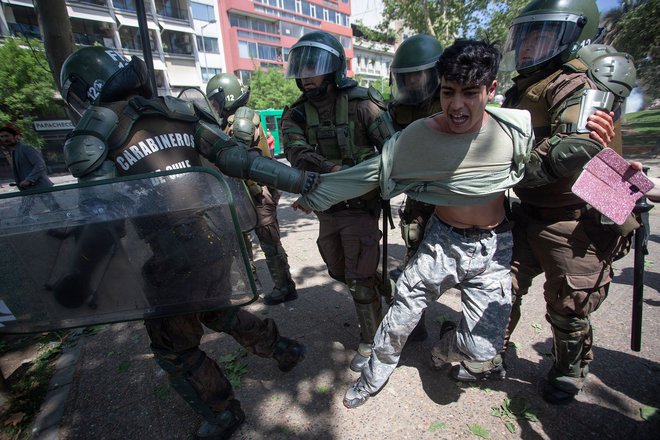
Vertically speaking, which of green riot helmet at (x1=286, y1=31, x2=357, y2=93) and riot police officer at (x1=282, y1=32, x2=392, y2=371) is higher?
green riot helmet at (x1=286, y1=31, x2=357, y2=93)

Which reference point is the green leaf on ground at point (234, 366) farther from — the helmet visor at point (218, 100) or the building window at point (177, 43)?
the building window at point (177, 43)

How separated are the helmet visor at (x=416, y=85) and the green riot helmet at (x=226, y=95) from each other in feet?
8.85

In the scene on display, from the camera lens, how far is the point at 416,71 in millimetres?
2600

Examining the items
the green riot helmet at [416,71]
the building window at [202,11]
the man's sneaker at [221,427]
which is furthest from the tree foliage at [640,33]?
the building window at [202,11]

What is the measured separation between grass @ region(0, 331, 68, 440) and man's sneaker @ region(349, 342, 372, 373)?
7.33 feet

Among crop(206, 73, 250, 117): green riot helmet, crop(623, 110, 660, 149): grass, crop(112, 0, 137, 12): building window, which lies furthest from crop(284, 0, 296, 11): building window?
crop(206, 73, 250, 117): green riot helmet

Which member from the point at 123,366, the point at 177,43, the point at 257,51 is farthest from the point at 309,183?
the point at 257,51

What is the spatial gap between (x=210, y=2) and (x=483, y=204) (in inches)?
1436

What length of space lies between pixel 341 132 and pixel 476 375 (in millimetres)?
1936

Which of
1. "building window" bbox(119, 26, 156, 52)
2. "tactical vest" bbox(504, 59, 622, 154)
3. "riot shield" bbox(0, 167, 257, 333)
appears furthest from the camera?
"building window" bbox(119, 26, 156, 52)

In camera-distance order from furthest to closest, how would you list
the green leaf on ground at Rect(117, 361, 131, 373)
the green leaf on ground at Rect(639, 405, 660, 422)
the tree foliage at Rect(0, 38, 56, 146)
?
1. the tree foliage at Rect(0, 38, 56, 146)
2. the green leaf on ground at Rect(117, 361, 131, 373)
3. the green leaf on ground at Rect(639, 405, 660, 422)

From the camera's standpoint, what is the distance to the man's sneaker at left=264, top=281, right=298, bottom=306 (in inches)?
140

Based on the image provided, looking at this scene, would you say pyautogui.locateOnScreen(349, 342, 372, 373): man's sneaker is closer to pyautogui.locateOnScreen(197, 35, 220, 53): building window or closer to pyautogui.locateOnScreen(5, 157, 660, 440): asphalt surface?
pyautogui.locateOnScreen(5, 157, 660, 440): asphalt surface

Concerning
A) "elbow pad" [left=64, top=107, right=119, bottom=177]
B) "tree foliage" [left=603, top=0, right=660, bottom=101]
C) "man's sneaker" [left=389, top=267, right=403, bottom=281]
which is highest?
"tree foliage" [left=603, top=0, right=660, bottom=101]
